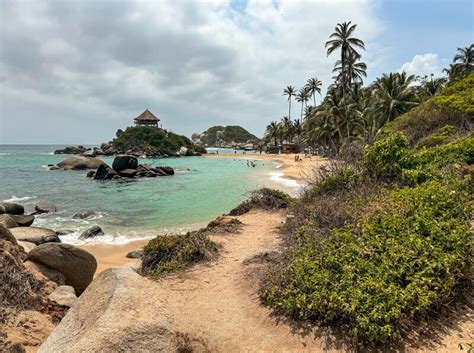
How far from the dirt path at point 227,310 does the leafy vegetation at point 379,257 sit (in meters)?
0.41

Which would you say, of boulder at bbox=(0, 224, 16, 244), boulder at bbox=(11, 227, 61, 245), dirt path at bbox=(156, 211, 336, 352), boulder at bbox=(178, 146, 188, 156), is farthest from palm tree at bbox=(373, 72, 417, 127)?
boulder at bbox=(178, 146, 188, 156)

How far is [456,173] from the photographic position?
28.9 ft

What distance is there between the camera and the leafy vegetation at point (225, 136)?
156 meters

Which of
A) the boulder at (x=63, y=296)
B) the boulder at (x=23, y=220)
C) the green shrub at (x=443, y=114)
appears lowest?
the boulder at (x=23, y=220)

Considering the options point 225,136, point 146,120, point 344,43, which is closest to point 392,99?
point 344,43

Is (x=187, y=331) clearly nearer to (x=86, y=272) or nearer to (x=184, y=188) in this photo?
(x=86, y=272)

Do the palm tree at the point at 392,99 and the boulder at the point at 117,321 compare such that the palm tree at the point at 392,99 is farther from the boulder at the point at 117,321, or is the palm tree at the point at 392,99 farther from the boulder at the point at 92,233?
the boulder at the point at 117,321

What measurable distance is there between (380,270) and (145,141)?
3176 inches

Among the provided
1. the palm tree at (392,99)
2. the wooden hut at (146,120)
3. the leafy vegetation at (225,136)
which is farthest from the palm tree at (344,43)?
the leafy vegetation at (225,136)

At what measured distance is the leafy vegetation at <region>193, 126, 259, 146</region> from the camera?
511 ft

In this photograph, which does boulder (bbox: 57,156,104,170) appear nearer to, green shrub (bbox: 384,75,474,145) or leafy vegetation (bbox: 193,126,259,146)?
green shrub (bbox: 384,75,474,145)

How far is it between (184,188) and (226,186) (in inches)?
151

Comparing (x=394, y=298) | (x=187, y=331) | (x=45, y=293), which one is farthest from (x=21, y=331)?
(x=394, y=298)

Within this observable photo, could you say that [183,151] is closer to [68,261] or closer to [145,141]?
[145,141]
